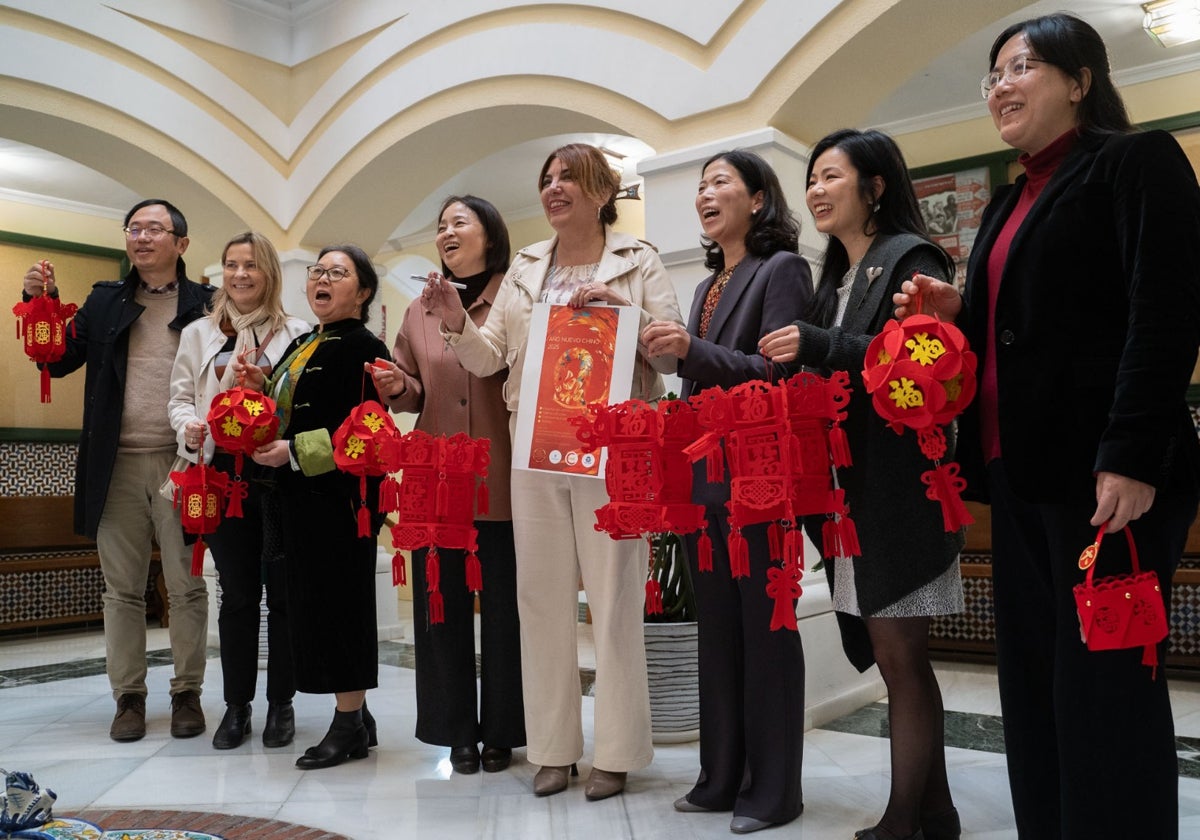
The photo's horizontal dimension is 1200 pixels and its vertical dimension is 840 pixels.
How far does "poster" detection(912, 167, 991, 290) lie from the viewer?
604 centimetres

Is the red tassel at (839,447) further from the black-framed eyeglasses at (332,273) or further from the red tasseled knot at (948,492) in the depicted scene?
the black-framed eyeglasses at (332,273)

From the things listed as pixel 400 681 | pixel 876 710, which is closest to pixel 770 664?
pixel 876 710

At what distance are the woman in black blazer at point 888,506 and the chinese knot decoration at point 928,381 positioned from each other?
0.72 feet

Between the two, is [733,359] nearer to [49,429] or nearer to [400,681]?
[400,681]

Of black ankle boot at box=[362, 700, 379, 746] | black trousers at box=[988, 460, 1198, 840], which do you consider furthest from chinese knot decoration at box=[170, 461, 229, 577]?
black trousers at box=[988, 460, 1198, 840]

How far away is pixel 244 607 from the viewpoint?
3.20 meters

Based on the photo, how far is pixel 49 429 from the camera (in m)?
7.34

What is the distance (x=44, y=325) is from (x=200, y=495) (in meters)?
0.94

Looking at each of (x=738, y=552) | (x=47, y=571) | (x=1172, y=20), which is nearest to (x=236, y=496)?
(x=738, y=552)

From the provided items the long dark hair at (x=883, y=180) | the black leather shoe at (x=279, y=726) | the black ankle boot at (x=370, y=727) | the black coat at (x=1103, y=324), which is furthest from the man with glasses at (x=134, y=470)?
the black coat at (x=1103, y=324)

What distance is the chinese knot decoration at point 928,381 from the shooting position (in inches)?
64.5

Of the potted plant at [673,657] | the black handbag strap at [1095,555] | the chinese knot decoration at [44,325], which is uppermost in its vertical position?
the chinese knot decoration at [44,325]

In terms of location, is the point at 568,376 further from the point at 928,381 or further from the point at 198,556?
the point at 198,556

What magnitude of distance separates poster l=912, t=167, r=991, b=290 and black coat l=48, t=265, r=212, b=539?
4.45m
